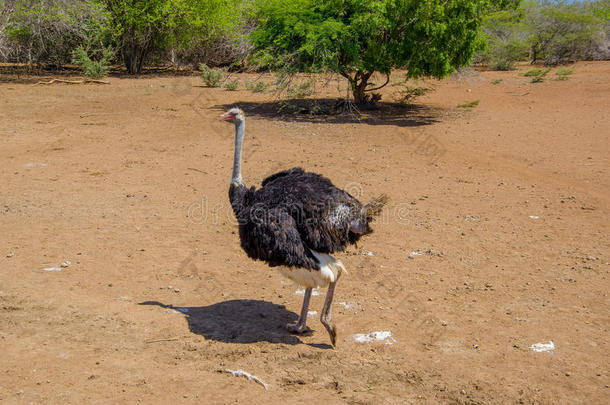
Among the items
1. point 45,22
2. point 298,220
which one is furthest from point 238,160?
point 45,22

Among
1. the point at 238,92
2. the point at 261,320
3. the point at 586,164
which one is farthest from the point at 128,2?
the point at 261,320

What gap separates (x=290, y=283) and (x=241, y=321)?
3.16 feet

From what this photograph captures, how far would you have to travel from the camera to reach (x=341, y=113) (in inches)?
570

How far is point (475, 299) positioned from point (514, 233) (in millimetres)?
1912

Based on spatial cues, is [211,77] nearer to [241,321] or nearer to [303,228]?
[241,321]

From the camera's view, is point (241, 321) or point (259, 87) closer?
point (241, 321)

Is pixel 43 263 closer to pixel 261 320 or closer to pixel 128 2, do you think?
pixel 261 320

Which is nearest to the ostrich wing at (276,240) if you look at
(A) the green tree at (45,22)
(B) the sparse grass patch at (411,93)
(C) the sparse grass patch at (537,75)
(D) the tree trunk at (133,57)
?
(B) the sparse grass patch at (411,93)

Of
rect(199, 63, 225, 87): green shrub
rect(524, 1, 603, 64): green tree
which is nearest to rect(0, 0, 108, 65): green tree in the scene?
rect(199, 63, 225, 87): green shrub

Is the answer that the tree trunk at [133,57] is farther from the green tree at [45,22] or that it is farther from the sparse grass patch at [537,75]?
the sparse grass patch at [537,75]

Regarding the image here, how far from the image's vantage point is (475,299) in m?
5.34

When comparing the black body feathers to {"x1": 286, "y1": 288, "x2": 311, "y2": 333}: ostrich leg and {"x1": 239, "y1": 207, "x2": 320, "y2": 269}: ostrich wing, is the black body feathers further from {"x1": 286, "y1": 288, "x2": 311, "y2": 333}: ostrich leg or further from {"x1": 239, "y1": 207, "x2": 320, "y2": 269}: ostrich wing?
{"x1": 286, "y1": 288, "x2": 311, "y2": 333}: ostrich leg

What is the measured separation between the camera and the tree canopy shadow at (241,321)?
15.2ft

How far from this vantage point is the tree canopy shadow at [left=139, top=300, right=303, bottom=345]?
15.2 ft
